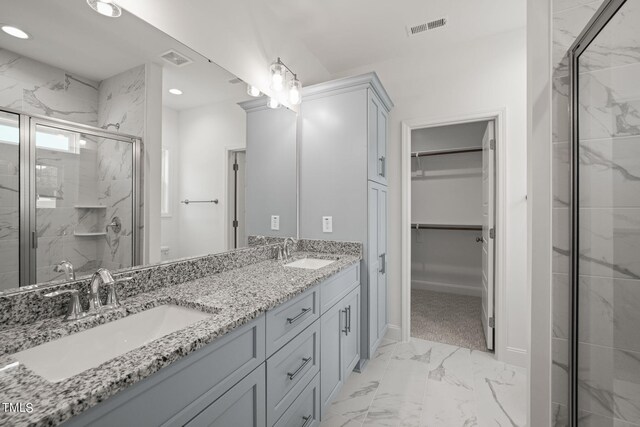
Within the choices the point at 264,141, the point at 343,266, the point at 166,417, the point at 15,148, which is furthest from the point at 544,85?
the point at 15,148

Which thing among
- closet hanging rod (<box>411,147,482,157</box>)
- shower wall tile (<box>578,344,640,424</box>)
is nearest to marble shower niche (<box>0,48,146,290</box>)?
shower wall tile (<box>578,344,640,424</box>)

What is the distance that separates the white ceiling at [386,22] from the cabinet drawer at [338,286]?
6.32 ft

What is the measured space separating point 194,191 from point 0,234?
0.75 meters

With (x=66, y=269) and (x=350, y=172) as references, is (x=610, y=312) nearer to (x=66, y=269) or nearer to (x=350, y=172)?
(x=350, y=172)

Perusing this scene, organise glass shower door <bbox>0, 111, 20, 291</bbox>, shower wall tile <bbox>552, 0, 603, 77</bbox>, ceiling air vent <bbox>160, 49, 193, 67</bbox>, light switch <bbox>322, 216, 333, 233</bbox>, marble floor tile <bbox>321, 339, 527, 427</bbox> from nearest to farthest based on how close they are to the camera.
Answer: glass shower door <bbox>0, 111, 20, 291</bbox>, shower wall tile <bbox>552, 0, 603, 77</bbox>, ceiling air vent <bbox>160, 49, 193, 67</bbox>, marble floor tile <bbox>321, 339, 527, 427</bbox>, light switch <bbox>322, 216, 333, 233</bbox>

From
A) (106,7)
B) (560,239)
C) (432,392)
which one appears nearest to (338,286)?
(432,392)

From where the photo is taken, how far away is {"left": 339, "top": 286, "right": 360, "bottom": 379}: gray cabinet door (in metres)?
1.90

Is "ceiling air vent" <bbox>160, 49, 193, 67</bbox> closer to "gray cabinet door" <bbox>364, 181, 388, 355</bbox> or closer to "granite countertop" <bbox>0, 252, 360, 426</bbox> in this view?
"granite countertop" <bbox>0, 252, 360, 426</bbox>

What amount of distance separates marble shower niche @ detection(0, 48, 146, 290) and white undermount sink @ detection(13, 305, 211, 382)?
265 mm

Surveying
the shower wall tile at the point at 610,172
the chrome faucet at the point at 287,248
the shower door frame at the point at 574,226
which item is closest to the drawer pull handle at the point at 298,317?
the chrome faucet at the point at 287,248

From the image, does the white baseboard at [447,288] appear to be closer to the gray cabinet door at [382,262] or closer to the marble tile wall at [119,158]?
the gray cabinet door at [382,262]

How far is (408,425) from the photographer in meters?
1.66

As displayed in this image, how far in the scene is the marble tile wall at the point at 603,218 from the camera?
1.00 metres

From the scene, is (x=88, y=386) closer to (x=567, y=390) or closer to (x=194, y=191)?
(x=194, y=191)
